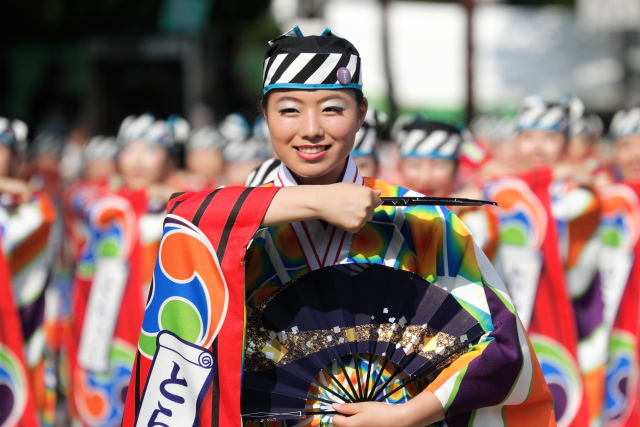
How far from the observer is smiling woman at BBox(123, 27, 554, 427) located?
252 centimetres

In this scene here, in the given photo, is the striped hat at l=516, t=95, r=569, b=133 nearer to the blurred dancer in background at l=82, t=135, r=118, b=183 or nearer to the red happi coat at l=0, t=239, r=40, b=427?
the red happi coat at l=0, t=239, r=40, b=427

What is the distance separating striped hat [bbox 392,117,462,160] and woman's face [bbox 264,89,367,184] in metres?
2.94

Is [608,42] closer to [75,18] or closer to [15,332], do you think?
[75,18]

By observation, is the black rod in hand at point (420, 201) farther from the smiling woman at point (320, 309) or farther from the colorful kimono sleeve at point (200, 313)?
the colorful kimono sleeve at point (200, 313)

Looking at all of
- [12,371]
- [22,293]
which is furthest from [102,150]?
[12,371]

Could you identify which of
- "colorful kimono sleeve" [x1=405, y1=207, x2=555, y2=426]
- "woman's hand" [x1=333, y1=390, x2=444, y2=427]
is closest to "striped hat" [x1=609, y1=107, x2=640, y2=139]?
"colorful kimono sleeve" [x1=405, y1=207, x2=555, y2=426]

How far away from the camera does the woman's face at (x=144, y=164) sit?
6.85 metres

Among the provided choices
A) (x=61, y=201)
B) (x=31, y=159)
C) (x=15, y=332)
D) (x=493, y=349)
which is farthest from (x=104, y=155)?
(x=493, y=349)

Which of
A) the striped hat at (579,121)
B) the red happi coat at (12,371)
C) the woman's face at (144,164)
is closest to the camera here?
the red happi coat at (12,371)

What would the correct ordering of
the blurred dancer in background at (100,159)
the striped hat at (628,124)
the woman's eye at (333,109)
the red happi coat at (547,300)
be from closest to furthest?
the woman's eye at (333,109) → the red happi coat at (547,300) → the striped hat at (628,124) → the blurred dancer in background at (100,159)

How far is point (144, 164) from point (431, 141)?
2.24m

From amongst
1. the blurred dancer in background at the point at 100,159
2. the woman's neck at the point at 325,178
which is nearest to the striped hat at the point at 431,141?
the woman's neck at the point at 325,178

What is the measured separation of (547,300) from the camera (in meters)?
5.55

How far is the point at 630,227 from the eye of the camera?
5.88 m
